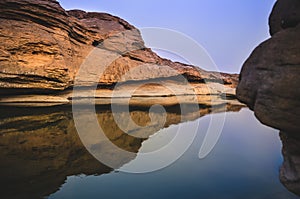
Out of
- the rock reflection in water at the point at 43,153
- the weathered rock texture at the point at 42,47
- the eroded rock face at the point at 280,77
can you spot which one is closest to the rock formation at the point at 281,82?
the eroded rock face at the point at 280,77

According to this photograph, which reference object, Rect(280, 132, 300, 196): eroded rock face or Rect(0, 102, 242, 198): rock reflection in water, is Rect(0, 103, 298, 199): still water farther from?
Rect(280, 132, 300, 196): eroded rock face

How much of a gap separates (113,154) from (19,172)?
3313 millimetres

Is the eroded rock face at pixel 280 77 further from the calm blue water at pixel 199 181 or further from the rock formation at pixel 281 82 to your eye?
the calm blue water at pixel 199 181

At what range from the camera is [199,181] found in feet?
20.7

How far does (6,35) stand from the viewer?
57.9ft

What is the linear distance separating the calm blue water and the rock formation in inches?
43.6

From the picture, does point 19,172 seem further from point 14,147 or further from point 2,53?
point 2,53

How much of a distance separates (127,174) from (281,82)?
490cm

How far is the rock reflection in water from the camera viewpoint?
5.44 metres

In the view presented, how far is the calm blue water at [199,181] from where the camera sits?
17.8ft

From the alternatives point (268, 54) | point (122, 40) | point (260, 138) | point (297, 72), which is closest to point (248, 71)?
point (268, 54)

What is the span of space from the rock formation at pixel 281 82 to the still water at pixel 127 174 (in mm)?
1134

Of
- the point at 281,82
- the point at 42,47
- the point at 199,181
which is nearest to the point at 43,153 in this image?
the point at 199,181

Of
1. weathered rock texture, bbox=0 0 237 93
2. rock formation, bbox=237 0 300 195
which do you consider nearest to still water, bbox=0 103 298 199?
rock formation, bbox=237 0 300 195
